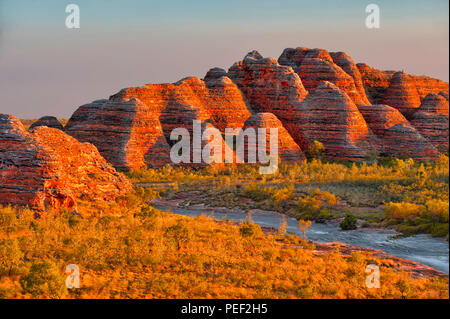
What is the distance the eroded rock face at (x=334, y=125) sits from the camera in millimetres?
60125

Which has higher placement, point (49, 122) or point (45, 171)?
point (49, 122)

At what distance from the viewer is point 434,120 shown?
68.7 meters

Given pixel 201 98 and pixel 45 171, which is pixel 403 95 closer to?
pixel 201 98

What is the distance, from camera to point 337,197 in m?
38.7

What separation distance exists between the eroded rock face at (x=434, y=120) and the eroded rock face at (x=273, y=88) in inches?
714

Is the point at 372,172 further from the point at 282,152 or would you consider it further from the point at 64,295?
the point at 64,295

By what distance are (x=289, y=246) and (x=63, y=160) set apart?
1535cm

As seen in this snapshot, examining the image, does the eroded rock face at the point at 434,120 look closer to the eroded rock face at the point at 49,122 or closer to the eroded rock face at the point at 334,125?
the eroded rock face at the point at 334,125

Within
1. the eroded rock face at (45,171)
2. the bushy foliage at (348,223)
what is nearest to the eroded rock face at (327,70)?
the bushy foliage at (348,223)

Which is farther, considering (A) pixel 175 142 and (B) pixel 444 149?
(B) pixel 444 149

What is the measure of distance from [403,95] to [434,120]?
11382 mm

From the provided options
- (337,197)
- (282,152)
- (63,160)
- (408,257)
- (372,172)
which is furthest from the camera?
(282,152)

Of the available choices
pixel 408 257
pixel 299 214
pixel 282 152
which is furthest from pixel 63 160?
pixel 282 152

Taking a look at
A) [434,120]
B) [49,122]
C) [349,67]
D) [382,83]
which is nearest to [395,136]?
[434,120]
